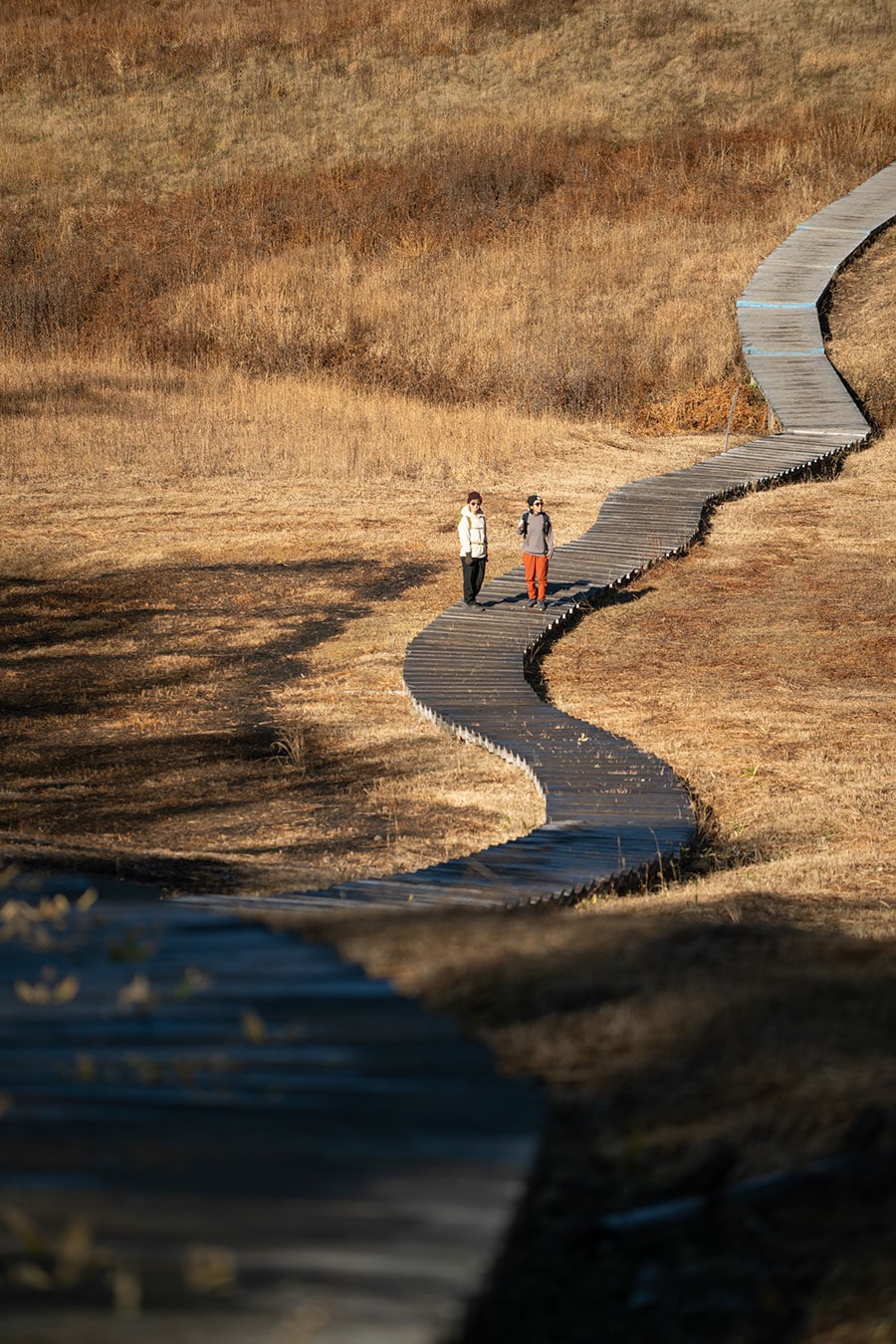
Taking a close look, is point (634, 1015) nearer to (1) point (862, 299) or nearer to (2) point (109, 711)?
(2) point (109, 711)

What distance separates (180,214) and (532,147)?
8.95m

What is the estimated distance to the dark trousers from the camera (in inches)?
645

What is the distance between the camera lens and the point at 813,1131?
3500mm

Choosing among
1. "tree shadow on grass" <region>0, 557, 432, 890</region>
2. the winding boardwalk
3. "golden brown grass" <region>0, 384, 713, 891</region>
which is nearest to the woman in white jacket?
"golden brown grass" <region>0, 384, 713, 891</region>

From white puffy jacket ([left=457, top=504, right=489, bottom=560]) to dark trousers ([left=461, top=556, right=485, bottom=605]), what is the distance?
10 cm

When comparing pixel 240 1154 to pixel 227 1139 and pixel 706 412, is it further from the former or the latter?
pixel 706 412

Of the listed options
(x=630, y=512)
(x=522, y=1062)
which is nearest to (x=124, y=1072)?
(x=522, y=1062)

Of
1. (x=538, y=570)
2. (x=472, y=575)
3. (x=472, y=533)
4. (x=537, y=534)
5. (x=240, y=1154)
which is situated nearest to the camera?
(x=240, y=1154)

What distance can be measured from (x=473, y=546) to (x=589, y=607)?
6.89ft

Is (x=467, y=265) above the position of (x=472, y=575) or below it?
above

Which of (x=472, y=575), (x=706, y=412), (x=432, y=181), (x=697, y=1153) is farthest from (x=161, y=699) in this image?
(x=432, y=181)

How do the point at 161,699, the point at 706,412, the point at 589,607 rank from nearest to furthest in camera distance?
the point at 161,699
the point at 589,607
the point at 706,412

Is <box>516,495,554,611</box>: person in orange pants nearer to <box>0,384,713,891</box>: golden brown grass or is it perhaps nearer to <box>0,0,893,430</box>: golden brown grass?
<box>0,384,713,891</box>: golden brown grass

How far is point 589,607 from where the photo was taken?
1766 centimetres
